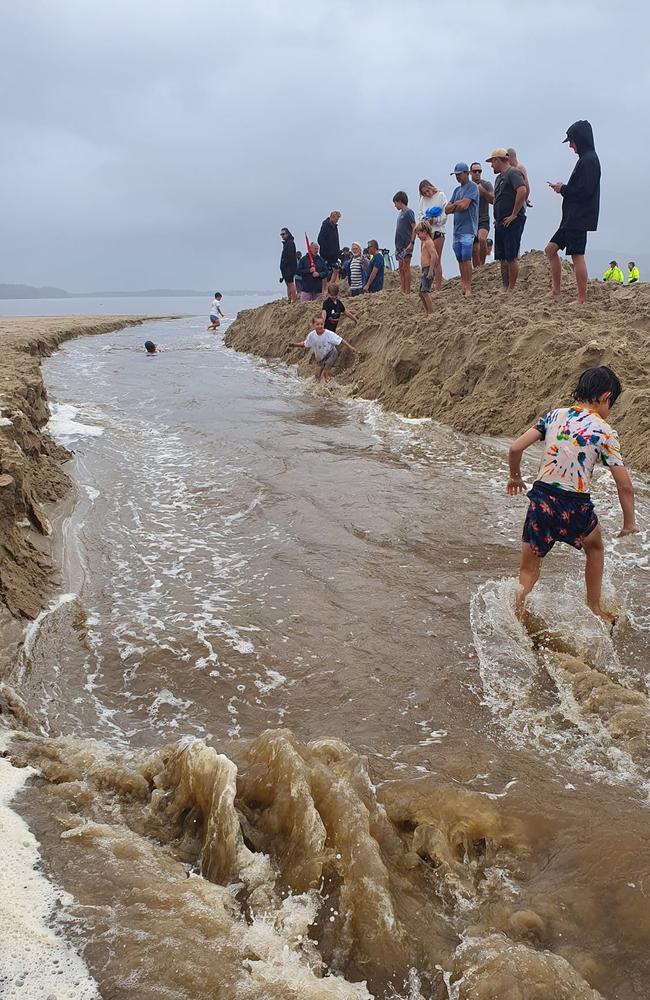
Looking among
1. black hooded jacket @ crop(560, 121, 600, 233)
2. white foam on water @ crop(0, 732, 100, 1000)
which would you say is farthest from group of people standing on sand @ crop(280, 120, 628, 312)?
white foam on water @ crop(0, 732, 100, 1000)

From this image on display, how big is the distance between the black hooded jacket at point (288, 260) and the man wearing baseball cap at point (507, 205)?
29.6 ft

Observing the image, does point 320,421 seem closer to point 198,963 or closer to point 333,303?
point 333,303

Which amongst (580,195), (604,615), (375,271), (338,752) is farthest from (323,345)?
(338,752)

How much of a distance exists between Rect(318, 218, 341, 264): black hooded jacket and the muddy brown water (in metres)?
12.8

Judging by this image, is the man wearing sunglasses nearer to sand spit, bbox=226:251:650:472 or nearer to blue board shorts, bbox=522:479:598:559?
sand spit, bbox=226:251:650:472

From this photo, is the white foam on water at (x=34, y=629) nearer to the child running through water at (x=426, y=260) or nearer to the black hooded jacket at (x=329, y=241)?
the child running through water at (x=426, y=260)

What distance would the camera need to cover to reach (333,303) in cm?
1418

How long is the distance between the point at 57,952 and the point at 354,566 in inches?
140

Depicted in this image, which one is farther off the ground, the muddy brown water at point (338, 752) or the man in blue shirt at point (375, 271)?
the man in blue shirt at point (375, 271)

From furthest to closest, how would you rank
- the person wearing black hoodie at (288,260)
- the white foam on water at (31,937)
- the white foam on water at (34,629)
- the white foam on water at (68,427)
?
the person wearing black hoodie at (288,260) < the white foam on water at (68,427) < the white foam on water at (34,629) < the white foam on water at (31,937)

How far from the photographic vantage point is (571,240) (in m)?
9.20

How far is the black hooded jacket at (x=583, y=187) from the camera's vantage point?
28.6ft

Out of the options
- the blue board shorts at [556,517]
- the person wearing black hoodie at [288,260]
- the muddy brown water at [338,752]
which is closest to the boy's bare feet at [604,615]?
the muddy brown water at [338,752]

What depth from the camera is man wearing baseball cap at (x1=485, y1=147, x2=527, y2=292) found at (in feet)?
33.9
